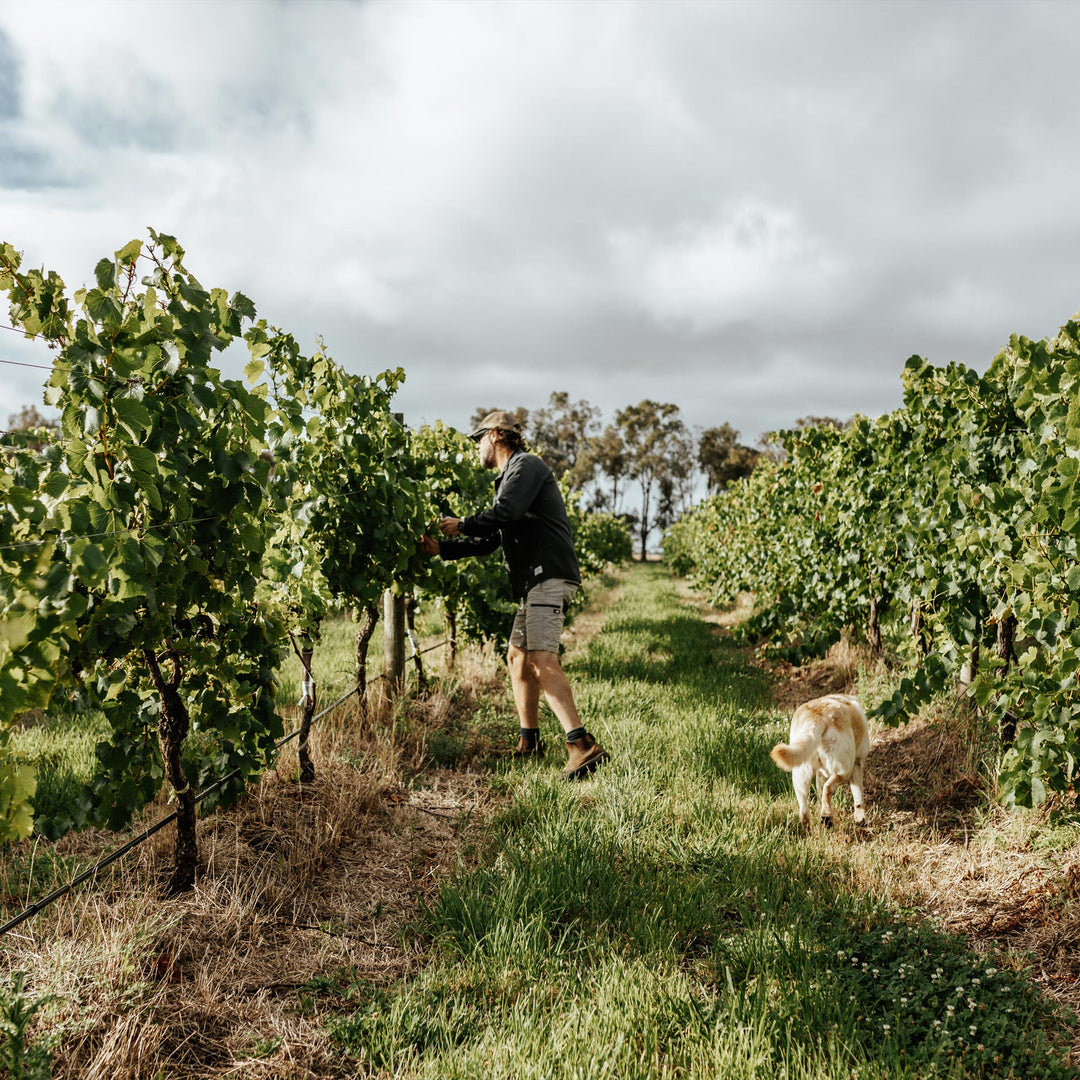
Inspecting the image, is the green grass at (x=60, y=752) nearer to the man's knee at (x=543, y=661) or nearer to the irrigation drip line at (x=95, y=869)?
the irrigation drip line at (x=95, y=869)

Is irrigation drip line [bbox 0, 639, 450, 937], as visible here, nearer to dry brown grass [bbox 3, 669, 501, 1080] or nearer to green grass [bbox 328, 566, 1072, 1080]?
dry brown grass [bbox 3, 669, 501, 1080]

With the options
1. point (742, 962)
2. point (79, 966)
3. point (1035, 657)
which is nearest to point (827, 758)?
point (1035, 657)

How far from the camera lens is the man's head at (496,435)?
4762 millimetres

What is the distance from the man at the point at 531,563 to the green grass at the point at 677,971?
0.83 metres

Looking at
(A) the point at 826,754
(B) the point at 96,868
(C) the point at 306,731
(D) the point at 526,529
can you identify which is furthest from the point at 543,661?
(B) the point at 96,868

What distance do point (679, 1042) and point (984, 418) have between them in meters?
3.47

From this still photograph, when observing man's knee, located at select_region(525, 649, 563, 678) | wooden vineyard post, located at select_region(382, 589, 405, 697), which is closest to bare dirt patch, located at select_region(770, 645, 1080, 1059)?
man's knee, located at select_region(525, 649, 563, 678)

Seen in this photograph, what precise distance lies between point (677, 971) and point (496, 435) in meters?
3.34

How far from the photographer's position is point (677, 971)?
2240 millimetres

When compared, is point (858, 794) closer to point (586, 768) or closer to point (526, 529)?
point (586, 768)

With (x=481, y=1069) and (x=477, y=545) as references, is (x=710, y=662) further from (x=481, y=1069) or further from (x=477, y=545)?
(x=481, y=1069)

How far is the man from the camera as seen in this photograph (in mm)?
4328

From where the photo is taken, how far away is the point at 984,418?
12.8 ft

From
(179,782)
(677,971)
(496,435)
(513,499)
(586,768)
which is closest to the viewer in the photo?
(677,971)
